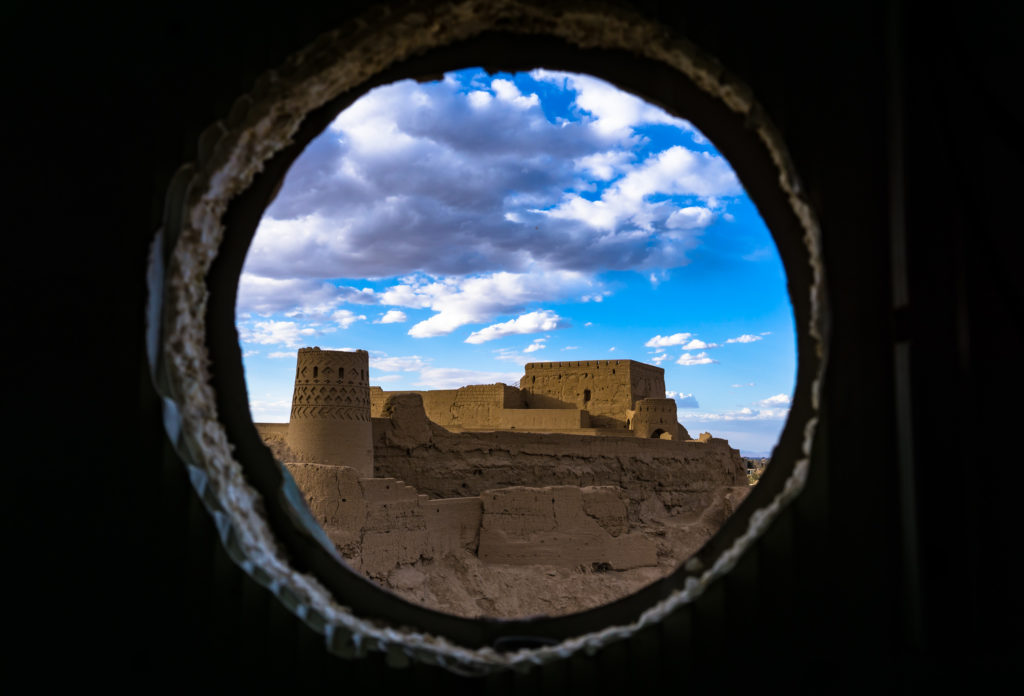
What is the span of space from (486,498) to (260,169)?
31.3 feet

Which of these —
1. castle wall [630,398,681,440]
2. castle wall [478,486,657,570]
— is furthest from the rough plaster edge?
castle wall [630,398,681,440]

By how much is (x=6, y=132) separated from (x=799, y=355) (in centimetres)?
210

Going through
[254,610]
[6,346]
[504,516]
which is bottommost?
[504,516]

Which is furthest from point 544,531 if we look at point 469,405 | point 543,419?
point 469,405

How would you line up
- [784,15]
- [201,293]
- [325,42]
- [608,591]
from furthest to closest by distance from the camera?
[608,591], [201,293], [325,42], [784,15]

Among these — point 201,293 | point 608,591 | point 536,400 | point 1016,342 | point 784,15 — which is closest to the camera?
point 1016,342

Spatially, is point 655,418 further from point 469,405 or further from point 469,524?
point 469,524

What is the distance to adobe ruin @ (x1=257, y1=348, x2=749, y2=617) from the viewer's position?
30.4 feet

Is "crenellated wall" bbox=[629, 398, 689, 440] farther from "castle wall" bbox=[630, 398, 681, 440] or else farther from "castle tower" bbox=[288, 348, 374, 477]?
"castle tower" bbox=[288, 348, 374, 477]

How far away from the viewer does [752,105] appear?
4.72 feet

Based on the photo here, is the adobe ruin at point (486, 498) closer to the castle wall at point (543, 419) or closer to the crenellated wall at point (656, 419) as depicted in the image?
the crenellated wall at point (656, 419)

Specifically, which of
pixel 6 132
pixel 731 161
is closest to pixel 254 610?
pixel 6 132

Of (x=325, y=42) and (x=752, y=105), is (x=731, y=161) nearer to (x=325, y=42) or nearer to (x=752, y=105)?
(x=752, y=105)

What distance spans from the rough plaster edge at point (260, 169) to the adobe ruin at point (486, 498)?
754 cm
